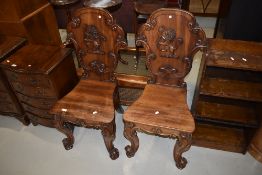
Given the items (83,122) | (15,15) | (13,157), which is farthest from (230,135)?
(15,15)

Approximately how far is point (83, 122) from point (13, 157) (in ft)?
2.99

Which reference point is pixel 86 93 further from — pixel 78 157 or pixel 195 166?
pixel 195 166

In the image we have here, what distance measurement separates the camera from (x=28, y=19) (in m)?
2.47

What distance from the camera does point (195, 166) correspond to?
207 cm

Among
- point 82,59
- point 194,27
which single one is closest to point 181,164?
point 194,27

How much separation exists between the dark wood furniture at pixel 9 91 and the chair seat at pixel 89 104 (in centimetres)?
68

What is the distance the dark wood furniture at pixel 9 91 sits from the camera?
225 cm

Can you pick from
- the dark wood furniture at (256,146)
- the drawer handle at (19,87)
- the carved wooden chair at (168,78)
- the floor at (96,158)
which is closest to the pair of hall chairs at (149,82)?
the carved wooden chair at (168,78)

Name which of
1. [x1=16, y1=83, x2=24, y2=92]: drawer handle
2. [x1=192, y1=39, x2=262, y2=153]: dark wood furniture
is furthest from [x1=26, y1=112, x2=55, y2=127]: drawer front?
[x1=192, y1=39, x2=262, y2=153]: dark wood furniture

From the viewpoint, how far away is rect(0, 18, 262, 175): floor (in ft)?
6.75

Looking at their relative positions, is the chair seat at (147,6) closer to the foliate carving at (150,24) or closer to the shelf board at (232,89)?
the foliate carving at (150,24)

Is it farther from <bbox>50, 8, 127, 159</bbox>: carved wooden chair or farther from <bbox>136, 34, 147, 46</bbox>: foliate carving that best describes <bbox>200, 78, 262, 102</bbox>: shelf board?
<bbox>50, 8, 127, 159</bbox>: carved wooden chair

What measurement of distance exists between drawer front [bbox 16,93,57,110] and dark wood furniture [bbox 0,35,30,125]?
0.15 meters

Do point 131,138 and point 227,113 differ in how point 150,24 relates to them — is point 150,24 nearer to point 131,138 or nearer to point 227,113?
point 131,138
